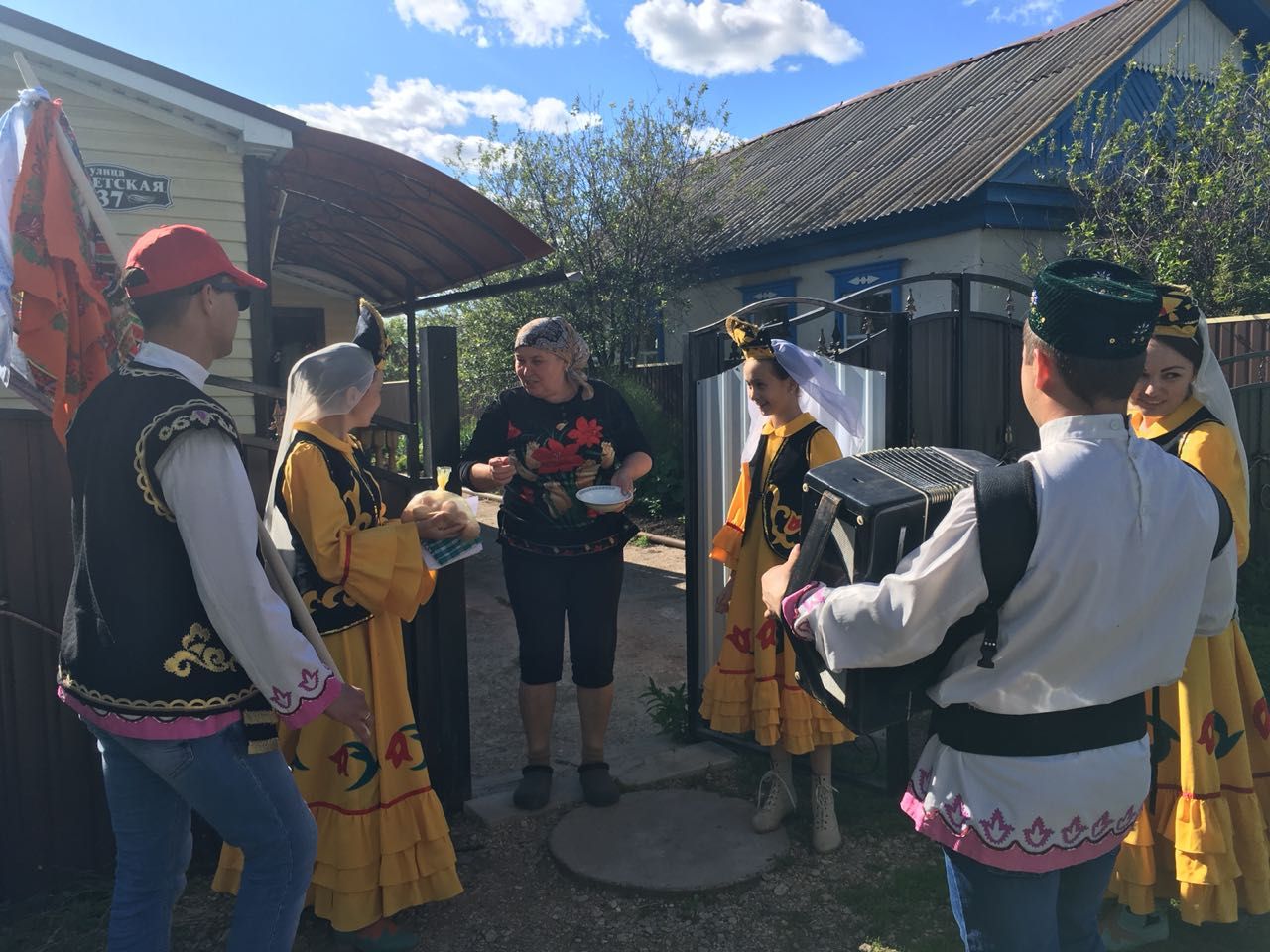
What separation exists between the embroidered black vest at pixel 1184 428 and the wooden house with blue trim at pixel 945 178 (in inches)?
285

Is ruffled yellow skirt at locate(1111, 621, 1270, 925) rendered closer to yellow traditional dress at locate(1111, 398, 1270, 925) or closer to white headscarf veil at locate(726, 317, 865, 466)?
yellow traditional dress at locate(1111, 398, 1270, 925)

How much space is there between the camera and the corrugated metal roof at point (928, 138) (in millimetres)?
12398

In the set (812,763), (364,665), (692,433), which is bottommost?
(812,763)

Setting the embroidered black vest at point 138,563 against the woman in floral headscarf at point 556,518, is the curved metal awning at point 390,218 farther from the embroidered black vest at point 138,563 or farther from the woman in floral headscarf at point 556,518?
the embroidered black vest at point 138,563

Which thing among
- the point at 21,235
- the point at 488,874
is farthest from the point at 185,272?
the point at 488,874

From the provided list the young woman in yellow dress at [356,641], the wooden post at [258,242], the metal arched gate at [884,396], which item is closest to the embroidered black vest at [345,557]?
the young woman in yellow dress at [356,641]

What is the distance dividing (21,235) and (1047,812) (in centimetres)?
243

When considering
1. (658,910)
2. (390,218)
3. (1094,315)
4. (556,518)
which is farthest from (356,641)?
(390,218)

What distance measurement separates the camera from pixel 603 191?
13.7m

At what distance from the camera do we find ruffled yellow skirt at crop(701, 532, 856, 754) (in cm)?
334

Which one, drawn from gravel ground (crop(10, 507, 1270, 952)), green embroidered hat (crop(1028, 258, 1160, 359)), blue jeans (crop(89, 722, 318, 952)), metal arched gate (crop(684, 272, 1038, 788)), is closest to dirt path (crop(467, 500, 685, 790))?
gravel ground (crop(10, 507, 1270, 952))

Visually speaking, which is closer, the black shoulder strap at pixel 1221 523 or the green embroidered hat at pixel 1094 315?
the green embroidered hat at pixel 1094 315

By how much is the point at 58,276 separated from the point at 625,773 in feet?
9.80

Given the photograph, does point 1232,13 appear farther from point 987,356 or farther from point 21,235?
point 21,235
